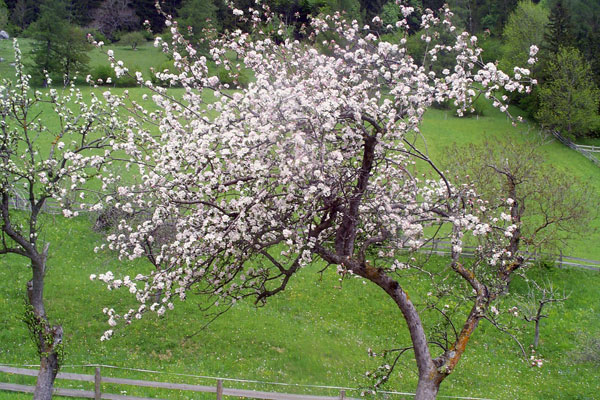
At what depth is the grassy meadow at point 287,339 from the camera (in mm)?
16547

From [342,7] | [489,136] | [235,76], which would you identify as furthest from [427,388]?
[342,7]

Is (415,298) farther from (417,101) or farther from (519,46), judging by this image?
(519,46)

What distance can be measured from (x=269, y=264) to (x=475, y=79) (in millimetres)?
16518

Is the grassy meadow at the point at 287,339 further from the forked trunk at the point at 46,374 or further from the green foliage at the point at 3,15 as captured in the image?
the green foliage at the point at 3,15

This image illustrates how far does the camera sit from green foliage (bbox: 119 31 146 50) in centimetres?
6438

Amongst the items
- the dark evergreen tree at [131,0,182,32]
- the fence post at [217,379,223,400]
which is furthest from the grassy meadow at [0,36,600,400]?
the dark evergreen tree at [131,0,182,32]

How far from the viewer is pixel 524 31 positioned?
53125 mm

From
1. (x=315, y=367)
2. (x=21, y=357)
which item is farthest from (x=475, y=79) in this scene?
(x=21, y=357)

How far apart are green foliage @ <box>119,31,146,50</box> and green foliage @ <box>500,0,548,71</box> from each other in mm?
41108

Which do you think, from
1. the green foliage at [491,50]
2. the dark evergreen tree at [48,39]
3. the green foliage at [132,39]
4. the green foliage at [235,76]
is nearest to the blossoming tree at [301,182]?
the green foliage at [235,76]

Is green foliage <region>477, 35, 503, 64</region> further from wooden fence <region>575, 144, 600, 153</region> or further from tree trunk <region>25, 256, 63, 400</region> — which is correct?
tree trunk <region>25, 256, 63, 400</region>

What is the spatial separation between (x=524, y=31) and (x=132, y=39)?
43553 millimetres

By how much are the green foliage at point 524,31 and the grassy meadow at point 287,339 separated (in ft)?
109

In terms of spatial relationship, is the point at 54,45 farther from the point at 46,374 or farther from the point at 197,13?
the point at 46,374
